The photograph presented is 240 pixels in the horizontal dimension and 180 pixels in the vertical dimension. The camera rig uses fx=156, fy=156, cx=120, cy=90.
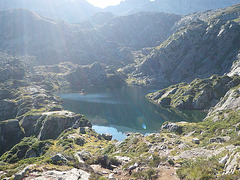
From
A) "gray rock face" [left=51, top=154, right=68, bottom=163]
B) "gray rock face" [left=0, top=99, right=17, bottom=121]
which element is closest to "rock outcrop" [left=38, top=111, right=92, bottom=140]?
"gray rock face" [left=0, top=99, right=17, bottom=121]

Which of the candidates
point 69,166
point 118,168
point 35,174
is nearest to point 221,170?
point 118,168

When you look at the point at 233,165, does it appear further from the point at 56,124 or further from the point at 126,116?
the point at 126,116

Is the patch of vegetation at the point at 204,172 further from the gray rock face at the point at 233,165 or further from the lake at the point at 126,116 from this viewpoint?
the lake at the point at 126,116

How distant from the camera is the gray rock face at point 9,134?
74387 mm

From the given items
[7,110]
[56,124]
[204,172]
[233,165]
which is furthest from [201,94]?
[7,110]

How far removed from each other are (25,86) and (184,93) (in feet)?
599

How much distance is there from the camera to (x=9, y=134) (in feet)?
256

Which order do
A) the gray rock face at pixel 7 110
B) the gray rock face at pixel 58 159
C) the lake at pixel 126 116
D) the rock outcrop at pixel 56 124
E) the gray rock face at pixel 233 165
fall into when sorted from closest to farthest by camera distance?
the gray rock face at pixel 233 165, the gray rock face at pixel 58 159, the rock outcrop at pixel 56 124, the lake at pixel 126 116, the gray rock face at pixel 7 110

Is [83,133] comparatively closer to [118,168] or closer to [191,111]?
[118,168]

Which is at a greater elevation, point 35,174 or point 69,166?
point 35,174

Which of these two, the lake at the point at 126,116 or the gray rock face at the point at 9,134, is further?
the lake at the point at 126,116

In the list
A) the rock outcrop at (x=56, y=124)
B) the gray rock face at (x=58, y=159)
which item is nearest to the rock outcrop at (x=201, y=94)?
the rock outcrop at (x=56, y=124)

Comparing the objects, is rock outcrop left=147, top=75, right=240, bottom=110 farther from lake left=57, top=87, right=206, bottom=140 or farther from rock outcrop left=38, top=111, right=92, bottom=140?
rock outcrop left=38, top=111, right=92, bottom=140

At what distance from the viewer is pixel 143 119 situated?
118m
